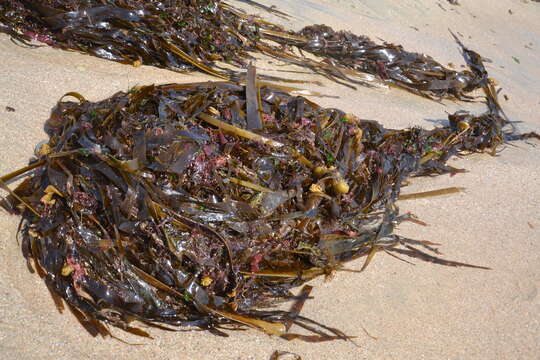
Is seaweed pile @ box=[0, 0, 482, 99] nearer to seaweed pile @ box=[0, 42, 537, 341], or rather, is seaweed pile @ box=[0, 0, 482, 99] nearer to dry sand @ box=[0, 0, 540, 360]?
dry sand @ box=[0, 0, 540, 360]

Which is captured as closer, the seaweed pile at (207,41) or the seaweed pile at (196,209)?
the seaweed pile at (196,209)

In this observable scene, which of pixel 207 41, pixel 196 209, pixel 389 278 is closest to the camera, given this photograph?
pixel 196 209

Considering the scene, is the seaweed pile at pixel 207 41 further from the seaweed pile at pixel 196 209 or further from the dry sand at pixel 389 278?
the seaweed pile at pixel 196 209

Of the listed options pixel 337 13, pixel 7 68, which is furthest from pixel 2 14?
pixel 337 13

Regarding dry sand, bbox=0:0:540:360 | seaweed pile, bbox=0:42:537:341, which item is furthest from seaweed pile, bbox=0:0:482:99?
seaweed pile, bbox=0:42:537:341

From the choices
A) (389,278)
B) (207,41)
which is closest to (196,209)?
(389,278)

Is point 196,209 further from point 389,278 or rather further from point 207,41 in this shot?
point 207,41

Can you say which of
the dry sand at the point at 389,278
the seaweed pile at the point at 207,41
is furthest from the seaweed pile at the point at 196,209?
the seaweed pile at the point at 207,41
